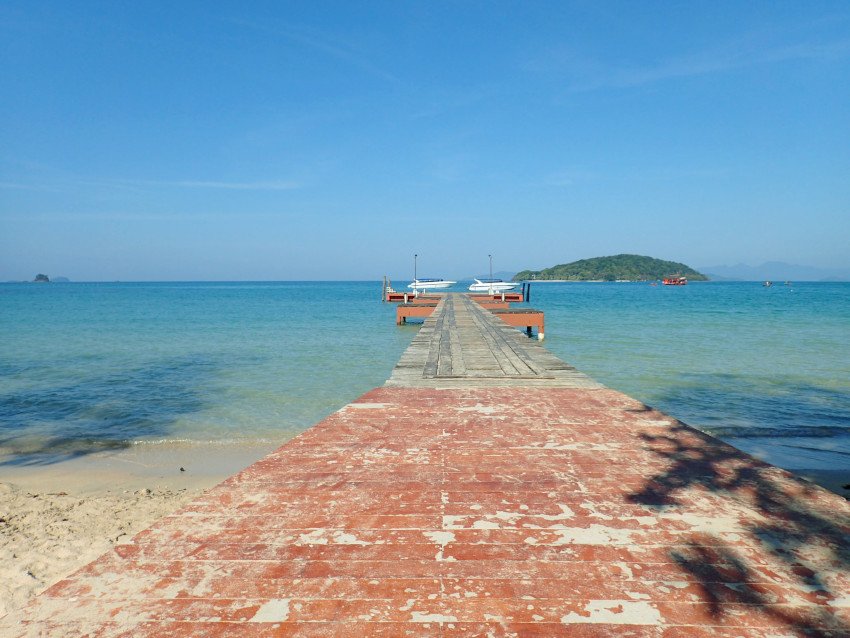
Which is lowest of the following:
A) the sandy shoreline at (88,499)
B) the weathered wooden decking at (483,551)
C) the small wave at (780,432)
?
the sandy shoreline at (88,499)

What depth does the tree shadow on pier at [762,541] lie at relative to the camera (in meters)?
1.70

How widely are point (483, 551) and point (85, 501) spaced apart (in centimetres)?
539

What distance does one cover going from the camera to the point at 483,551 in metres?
2.06

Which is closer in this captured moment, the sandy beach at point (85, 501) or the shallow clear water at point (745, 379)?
the sandy beach at point (85, 501)

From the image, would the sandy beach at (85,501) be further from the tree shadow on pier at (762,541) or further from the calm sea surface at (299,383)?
the tree shadow on pier at (762,541)

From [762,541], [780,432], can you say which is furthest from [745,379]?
[762,541]

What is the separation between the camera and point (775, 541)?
7.00 ft

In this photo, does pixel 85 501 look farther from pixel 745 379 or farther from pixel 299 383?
pixel 745 379

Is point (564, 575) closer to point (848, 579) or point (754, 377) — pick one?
point (848, 579)

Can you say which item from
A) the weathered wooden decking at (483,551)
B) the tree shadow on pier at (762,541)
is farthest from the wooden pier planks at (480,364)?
the tree shadow on pier at (762,541)

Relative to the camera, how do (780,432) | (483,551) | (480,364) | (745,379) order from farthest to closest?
(745,379)
(780,432)
(480,364)
(483,551)

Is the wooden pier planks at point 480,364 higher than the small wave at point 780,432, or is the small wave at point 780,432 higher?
the wooden pier planks at point 480,364

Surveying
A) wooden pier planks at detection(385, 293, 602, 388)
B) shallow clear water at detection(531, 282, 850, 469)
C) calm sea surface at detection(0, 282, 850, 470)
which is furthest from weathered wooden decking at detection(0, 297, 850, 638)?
shallow clear water at detection(531, 282, 850, 469)

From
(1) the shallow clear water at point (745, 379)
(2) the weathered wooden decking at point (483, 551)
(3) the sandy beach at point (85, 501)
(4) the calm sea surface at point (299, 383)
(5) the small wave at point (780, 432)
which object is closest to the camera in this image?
(2) the weathered wooden decking at point (483, 551)
